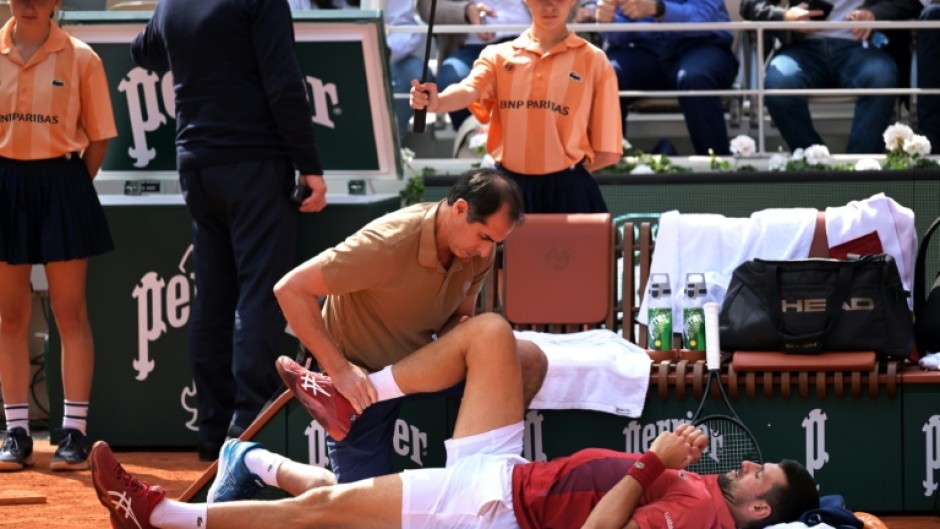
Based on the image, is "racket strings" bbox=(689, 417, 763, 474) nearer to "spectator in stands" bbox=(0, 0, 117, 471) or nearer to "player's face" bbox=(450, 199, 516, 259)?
"player's face" bbox=(450, 199, 516, 259)

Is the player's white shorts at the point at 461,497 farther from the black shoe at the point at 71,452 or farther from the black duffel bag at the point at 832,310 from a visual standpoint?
the black shoe at the point at 71,452

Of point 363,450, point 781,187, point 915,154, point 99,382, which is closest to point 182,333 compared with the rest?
point 99,382

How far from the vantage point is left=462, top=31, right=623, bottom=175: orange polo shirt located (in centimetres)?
698

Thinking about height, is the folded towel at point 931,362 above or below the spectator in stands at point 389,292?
below

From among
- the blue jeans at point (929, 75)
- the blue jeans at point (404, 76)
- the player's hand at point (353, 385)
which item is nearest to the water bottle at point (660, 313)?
the player's hand at point (353, 385)

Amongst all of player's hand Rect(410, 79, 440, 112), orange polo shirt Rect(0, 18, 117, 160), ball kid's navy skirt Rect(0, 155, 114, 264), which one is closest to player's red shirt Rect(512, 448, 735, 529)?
player's hand Rect(410, 79, 440, 112)

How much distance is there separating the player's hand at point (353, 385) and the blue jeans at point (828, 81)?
465 cm

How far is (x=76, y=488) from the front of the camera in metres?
6.57

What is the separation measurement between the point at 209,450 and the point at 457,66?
126 inches

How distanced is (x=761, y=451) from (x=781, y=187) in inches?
129

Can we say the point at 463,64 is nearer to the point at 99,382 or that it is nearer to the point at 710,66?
the point at 710,66

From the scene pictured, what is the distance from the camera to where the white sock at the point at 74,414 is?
23.1 feet

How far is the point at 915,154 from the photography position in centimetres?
904

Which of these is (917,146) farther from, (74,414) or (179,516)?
(179,516)
